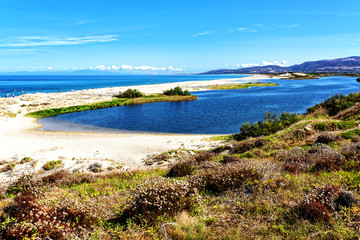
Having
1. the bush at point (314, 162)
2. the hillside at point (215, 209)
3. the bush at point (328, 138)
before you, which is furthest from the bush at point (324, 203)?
the bush at point (328, 138)

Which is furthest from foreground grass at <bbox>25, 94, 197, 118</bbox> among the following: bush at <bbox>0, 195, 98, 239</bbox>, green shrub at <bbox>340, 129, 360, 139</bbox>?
green shrub at <bbox>340, 129, 360, 139</bbox>

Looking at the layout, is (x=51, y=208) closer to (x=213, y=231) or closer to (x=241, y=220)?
(x=213, y=231)

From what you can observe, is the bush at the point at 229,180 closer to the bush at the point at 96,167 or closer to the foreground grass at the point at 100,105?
Answer: the bush at the point at 96,167

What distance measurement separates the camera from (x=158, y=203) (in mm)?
5609

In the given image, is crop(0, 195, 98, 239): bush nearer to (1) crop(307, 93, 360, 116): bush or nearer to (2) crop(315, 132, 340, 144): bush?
(2) crop(315, 132, 340, 144): bush

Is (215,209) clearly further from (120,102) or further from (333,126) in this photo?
(120,102)

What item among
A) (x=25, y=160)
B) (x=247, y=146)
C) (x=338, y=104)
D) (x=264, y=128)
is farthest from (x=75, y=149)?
(x=338, y=104)

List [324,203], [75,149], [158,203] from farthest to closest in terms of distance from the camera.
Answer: [75,149], [158,203], [324,203]

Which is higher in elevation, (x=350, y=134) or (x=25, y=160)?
(x=350, y=134)

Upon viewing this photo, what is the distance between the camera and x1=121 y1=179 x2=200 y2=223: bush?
5.53 metres

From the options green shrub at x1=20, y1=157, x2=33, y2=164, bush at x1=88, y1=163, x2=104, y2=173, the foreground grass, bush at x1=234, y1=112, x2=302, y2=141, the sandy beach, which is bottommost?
the sandy beach

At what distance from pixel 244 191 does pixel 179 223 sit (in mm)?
2863

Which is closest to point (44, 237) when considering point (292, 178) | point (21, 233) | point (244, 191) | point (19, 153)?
point (21, 233)

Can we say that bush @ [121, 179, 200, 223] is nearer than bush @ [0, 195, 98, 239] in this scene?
No
